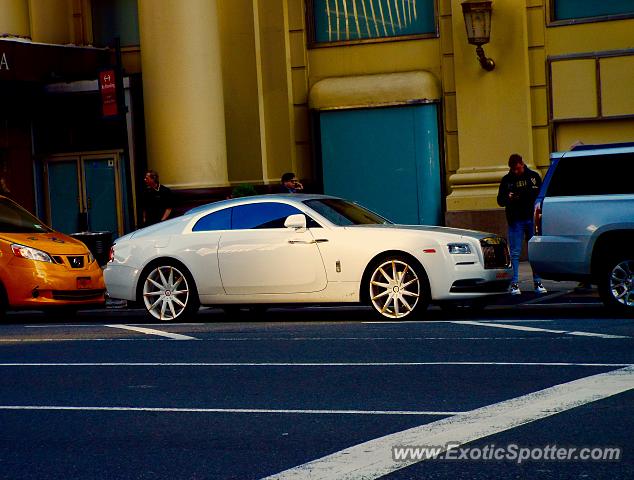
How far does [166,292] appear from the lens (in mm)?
16000

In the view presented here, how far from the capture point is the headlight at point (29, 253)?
17.0 m

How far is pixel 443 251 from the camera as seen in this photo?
14594 millimetres

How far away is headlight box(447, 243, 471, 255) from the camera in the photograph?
48.0ft

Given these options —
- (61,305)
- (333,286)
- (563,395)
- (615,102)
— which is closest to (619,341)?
(563,395)

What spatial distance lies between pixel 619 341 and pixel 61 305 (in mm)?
7924

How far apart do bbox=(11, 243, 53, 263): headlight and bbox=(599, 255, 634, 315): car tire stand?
7011 millimetres

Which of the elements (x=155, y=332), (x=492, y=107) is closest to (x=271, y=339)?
(x=155, y=332)

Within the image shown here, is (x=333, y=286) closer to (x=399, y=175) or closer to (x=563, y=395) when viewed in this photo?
(x=563, y=395)

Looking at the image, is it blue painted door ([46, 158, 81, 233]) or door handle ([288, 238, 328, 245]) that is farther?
blue painted door ([46, 158, 81, 233])

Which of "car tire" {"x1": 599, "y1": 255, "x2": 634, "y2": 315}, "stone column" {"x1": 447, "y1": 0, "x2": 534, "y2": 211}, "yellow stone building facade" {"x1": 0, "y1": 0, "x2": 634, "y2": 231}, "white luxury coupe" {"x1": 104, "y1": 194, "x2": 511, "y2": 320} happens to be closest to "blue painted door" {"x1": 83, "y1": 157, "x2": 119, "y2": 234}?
"yellow stone building facade" {"x1": 0, "y1": 0, "x2": 634, "y2": 231}

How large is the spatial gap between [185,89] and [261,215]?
→ 8.68 meters

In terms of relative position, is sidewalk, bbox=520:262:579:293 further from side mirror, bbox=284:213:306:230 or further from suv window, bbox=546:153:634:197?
side mirror, bbox=284:213:306:230

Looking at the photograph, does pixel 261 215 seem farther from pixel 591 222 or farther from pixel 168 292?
pixel 591 222

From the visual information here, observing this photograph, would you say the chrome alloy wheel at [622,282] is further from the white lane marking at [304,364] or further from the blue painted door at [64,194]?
the blue painted door at [64,194]
